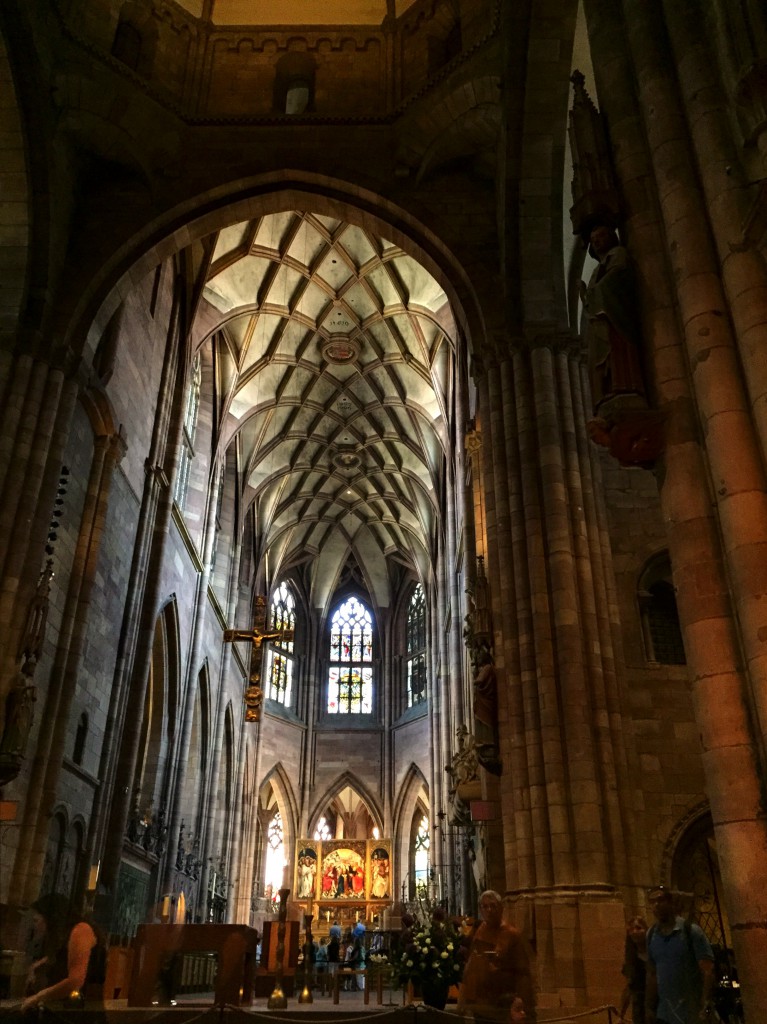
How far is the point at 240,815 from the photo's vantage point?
2745 centimetres

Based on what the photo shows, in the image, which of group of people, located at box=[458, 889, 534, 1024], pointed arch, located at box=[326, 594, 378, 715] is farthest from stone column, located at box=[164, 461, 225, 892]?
group of people, located at box=[458, 889, 534, 1024]

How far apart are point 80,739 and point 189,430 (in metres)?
9.39

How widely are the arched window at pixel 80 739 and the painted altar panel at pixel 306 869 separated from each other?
16.7 m

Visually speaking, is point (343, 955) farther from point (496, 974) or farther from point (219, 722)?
point (496, 974)

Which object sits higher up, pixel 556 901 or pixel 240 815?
pixel 240 815

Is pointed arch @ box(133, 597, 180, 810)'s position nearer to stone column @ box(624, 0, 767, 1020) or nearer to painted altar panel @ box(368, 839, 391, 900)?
painted altar panel @ box(368, 839, 391, 900)

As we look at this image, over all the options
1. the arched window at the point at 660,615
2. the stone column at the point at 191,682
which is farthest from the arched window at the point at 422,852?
the arched window at the point at 660,615

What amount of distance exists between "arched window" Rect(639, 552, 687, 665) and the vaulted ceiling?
29.9ft

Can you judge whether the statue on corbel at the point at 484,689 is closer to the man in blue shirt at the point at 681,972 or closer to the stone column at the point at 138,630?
the man in blue shirt at the point at 681,972

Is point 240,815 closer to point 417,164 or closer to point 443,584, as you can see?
point 443,584

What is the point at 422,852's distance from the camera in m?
31.4

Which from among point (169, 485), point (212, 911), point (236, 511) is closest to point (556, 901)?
point (169, 485)

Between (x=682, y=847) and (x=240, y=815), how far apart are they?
2014cm

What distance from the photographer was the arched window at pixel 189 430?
1996cm
